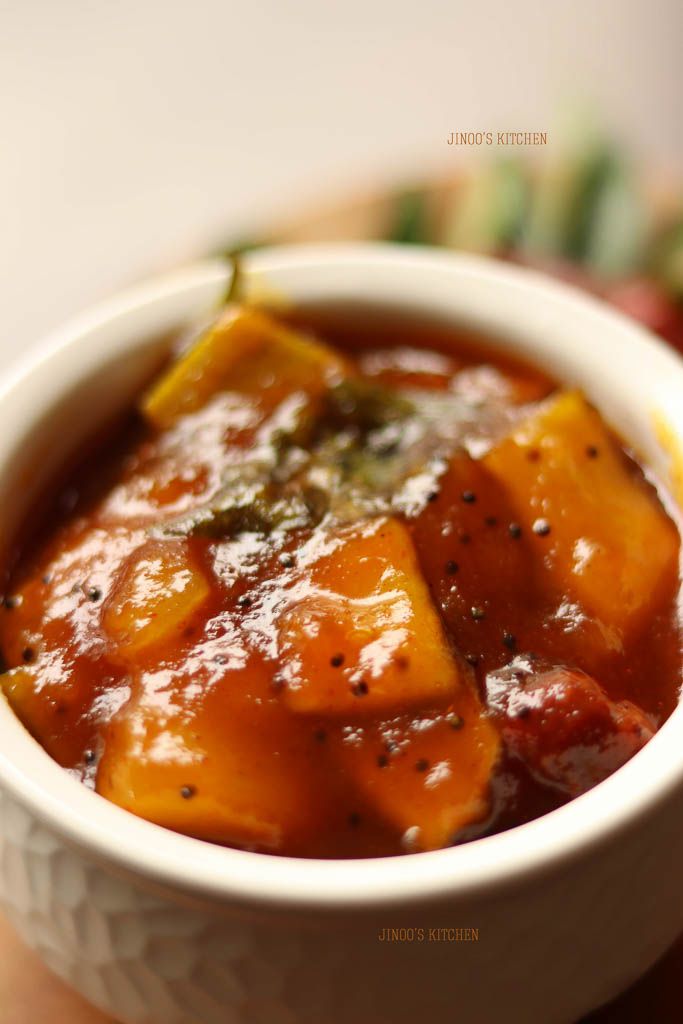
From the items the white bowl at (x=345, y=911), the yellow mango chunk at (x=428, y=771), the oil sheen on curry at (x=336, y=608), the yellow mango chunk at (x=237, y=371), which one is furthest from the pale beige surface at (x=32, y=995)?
the yellow mango chunk at (x=237, y=371)

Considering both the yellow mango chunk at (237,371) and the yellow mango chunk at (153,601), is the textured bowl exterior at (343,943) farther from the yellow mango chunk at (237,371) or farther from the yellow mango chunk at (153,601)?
the yellow mango chunk at (237,371)

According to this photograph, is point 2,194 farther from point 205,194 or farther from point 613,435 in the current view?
point 613,435

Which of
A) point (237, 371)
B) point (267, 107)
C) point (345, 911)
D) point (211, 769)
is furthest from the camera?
point (267, 107)

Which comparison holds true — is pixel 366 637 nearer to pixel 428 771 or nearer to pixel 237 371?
pixel 428 771

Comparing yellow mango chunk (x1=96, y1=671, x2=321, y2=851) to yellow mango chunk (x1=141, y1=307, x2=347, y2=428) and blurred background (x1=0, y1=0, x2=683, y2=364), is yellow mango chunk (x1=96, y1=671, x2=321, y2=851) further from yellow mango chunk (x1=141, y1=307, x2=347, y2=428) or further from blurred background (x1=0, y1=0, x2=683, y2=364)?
blurred background (x1=0, y1=0, x2=683, y2=364)

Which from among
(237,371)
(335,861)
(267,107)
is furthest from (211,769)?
(267,107)

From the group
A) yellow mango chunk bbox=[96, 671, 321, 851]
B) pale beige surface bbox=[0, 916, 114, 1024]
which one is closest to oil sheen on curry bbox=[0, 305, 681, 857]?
yellow mango chunk bbox=[96, 671, 321, 851]
